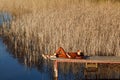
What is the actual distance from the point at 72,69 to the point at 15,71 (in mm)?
2287

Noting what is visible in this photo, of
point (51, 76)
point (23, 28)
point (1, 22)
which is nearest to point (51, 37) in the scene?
point (23, 28)

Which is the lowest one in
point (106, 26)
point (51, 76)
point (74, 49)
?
point (51, 76)

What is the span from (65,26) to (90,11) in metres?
4.01

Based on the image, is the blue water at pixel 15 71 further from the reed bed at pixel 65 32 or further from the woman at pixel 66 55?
the woman at pixel 66 55

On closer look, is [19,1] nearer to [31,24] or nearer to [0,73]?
[31,24]

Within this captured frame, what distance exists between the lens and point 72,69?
1439cm

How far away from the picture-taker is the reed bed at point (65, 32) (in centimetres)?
1645

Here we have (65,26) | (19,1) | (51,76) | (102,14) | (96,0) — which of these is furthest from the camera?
(96,0)

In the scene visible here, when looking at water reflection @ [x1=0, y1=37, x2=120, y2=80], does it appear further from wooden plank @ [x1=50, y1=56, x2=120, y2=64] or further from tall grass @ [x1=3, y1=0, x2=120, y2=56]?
tall grass @ [x1=3, y1=0, x2=120, y2=56]

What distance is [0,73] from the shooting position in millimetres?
14062

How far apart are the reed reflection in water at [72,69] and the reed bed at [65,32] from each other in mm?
167

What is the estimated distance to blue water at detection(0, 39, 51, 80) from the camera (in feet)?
44.7

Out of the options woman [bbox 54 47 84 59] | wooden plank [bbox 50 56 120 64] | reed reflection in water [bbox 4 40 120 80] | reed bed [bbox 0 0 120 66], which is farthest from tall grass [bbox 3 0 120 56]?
woman [bbox 54 47 84 59]

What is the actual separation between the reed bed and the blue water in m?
0.65
